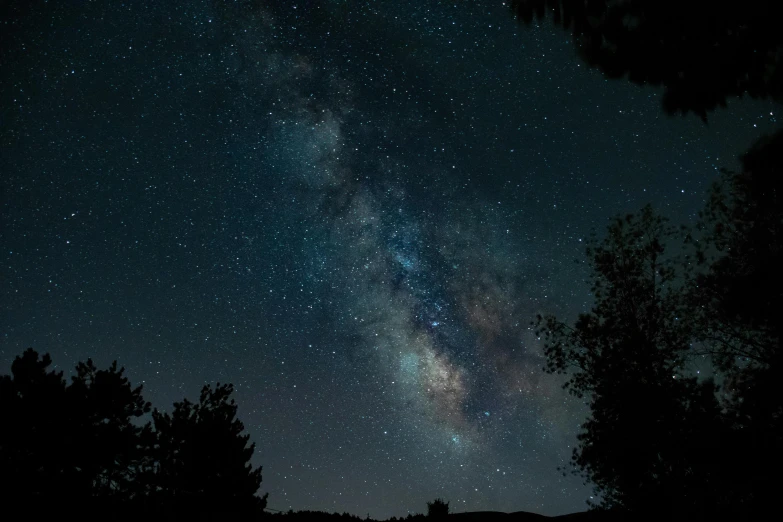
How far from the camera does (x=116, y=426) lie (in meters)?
20.4

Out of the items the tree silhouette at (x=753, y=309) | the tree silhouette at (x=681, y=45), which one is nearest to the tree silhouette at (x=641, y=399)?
the tree silhouette at (x=753, y=309)

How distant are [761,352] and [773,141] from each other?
1268cm

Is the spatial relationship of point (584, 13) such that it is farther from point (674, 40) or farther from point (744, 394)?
point (744, 394)

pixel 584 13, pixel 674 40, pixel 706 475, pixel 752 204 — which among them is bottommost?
pixel 706 475

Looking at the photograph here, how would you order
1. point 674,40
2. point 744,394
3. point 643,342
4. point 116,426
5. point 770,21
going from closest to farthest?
1. point 770,21
2. point 674,40
3. point 744,394
4. point 643,342
5. point 116,426

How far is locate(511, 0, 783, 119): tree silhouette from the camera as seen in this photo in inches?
182

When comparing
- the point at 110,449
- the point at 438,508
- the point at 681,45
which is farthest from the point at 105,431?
the point at 681,45

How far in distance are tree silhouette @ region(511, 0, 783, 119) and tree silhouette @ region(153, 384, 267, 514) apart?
2181cm

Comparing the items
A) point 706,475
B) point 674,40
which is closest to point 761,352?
point 706,475

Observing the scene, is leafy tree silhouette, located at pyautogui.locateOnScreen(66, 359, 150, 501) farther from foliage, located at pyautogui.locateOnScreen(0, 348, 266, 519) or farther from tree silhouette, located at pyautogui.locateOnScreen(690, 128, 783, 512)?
tree silhouette, located at pyautogui.locateOnScreen(690, 128, 783, 512)

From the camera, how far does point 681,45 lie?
513 cm

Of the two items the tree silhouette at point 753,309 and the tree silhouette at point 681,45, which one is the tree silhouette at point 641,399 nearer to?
the tree silhouette at point 753,309

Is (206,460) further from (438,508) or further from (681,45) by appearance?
(681,45)

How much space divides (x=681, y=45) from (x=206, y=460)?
79.0 feet
